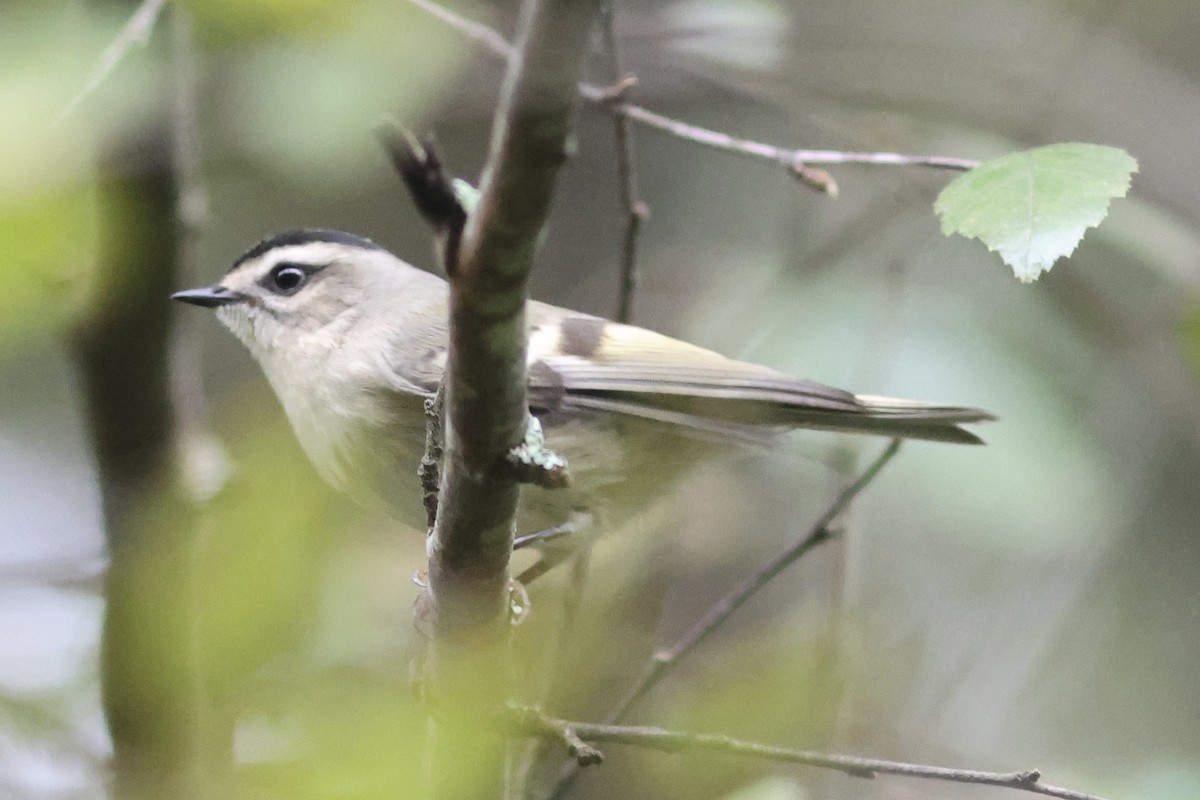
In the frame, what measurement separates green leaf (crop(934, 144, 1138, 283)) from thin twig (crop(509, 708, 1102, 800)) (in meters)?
0.62

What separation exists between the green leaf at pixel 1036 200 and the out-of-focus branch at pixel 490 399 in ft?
2.17

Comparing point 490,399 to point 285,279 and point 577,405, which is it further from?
point 285,279

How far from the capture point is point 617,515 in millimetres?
2312

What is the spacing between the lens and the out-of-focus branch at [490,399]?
2.71ft

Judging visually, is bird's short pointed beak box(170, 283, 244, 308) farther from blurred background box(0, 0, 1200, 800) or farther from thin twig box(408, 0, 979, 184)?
thin twig box(408, 0, 979, 184)

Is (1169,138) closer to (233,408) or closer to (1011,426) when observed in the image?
(1011,426)

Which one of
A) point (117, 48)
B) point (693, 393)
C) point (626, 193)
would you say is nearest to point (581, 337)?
point (693, 393)

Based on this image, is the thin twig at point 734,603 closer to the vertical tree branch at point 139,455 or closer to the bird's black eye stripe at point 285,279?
the vertical tree branch at point 139,455

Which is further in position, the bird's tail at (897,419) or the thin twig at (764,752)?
the bird's tail at (897,419)

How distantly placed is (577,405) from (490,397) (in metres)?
1.01

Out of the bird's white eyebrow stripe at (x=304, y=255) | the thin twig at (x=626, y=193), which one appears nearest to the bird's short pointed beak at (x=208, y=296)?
the bird's white eyebrow stripe at (x=304, y=255)

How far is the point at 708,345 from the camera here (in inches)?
129

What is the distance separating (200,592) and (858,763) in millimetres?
1043

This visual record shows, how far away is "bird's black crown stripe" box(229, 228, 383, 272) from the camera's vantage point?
268 cm
